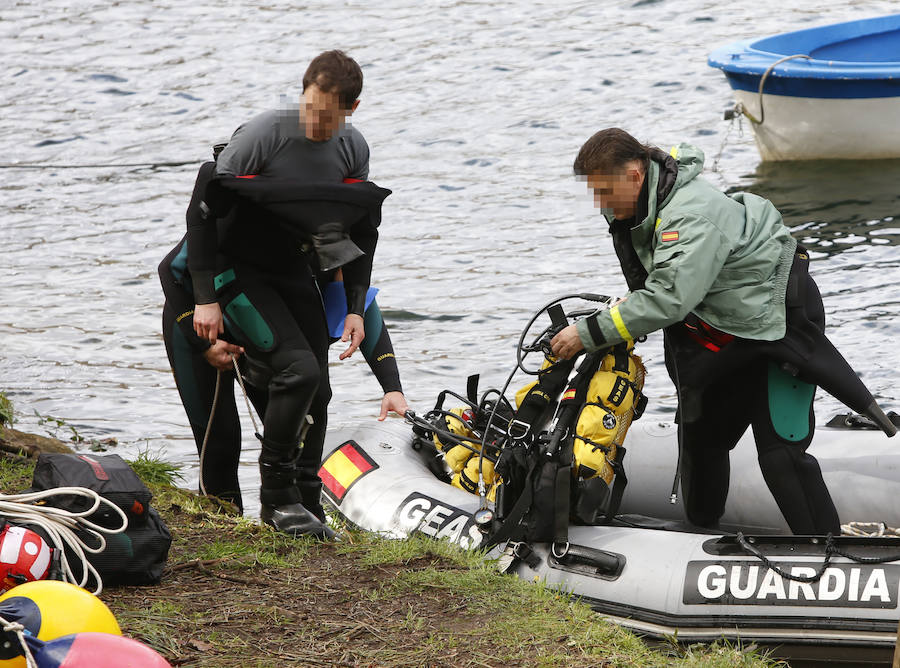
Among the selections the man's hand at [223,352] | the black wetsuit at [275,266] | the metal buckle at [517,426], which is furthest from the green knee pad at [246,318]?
the metal buckle at [517,426]

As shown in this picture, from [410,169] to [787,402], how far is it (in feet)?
28.6

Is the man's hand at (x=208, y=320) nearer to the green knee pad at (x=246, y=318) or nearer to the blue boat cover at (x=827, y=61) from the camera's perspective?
the green knee pad at (x=246, y=318)

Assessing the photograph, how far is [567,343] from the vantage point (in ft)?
14.5

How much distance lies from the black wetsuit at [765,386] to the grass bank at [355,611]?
69 cm

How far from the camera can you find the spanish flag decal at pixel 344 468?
557cm

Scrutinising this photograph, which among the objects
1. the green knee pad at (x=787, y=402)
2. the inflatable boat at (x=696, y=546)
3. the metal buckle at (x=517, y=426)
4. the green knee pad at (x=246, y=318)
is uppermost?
the green knee pad at (x=246, y=318)

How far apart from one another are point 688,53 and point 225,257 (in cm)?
1254

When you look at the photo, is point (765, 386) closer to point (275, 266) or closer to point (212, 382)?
point (275, 266)

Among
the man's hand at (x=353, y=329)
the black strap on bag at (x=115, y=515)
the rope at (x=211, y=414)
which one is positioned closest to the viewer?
the black strap on bag at (x=115, y=515)

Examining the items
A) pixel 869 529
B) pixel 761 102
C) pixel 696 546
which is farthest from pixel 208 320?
pixel 761 102

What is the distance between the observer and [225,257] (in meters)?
4.31

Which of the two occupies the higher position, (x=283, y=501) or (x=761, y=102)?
(x=761, y=102)

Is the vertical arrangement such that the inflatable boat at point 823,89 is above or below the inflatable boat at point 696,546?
above

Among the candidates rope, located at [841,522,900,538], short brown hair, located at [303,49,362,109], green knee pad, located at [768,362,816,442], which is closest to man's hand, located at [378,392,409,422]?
short brown hair, located at [303,49,362,109]
